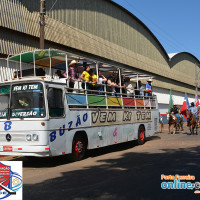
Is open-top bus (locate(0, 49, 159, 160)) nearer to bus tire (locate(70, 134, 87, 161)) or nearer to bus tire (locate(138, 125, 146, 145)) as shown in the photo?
bus tire (locate(70, 134, 87, 161))

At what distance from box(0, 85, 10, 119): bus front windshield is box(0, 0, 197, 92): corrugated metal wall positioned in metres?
7.26

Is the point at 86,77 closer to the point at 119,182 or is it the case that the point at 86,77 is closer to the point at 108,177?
the point at 108,177

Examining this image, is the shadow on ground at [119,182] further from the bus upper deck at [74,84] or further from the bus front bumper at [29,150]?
the bus upper deck at [74,84]

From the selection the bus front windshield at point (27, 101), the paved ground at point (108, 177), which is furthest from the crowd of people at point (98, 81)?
the paved ground at point (108, 177)

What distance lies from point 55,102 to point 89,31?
1632 cm

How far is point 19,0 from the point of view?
17281mm

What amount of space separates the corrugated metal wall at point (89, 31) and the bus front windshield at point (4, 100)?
726 centimetres

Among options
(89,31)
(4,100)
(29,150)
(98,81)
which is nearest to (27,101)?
(4,100)

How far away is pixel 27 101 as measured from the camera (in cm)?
871

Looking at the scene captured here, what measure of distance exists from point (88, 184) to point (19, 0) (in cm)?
1417

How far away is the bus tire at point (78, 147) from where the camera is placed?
9617mm

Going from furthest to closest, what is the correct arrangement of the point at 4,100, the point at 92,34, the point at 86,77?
1. the point at 92,34
2. the point at 86,77
3. the point at 4,100

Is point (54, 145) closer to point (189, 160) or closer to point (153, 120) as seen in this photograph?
point (189, 160)

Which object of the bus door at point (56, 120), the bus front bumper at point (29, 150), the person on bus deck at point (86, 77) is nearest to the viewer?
the bus front bumper at point (29, 150)
